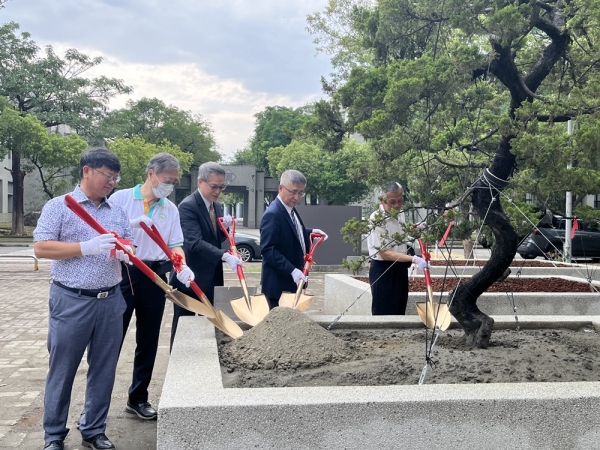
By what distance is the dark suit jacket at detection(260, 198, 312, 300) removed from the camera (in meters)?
4.27

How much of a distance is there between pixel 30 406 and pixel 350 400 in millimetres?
2753

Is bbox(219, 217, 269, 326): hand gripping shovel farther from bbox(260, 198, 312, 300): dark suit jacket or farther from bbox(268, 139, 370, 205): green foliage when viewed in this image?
bbox(268, 139, 370, 205): green foliage

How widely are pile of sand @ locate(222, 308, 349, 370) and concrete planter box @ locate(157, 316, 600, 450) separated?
0.76m

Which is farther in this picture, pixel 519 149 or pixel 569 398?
pixel 519 149

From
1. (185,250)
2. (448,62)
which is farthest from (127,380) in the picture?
(448,62)

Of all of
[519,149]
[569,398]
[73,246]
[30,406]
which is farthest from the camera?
[30,406]

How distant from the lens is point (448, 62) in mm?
4859

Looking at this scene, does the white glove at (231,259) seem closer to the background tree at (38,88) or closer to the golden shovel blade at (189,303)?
the golden shovel blade at (189,303)

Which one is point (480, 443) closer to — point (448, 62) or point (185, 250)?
point (185, 250)

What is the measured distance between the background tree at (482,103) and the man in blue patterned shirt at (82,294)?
7.57 feet

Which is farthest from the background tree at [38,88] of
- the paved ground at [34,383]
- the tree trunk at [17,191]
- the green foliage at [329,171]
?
the paved ground at [34,383]

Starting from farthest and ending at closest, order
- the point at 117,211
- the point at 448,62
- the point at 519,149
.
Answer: the point at 448,62
the point at 519,149
the point at 117,211

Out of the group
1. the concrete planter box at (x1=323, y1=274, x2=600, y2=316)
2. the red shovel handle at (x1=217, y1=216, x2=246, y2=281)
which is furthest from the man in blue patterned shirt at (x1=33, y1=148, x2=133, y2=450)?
A: the concrete planter box at (x1=323, y1=274, x2=600, y2=316)

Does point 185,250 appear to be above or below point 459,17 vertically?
below
